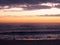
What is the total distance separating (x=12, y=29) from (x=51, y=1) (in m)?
0.31

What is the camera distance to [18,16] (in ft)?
2.50

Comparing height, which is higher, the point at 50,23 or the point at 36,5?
the point at 36,5

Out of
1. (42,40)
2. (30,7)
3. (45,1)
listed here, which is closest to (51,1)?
(45,1)

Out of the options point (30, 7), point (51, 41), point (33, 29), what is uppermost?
point (30, 7)

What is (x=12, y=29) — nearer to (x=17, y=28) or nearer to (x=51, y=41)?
(x=17, y=28)

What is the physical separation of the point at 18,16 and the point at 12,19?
0.15 ft

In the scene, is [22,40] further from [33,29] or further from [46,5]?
[46,5]

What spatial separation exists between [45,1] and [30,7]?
0.10m

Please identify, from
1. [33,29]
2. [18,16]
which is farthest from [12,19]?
[33,29]

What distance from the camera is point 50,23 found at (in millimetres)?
780

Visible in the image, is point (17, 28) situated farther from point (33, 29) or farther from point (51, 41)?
point (51, 41)

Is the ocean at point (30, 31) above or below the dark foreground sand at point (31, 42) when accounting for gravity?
above

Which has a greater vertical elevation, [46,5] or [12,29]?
[46,5]

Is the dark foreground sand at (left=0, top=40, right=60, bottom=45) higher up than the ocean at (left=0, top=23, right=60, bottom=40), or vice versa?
the ocean at (left=0, top=23, right=60, bottom=40)
